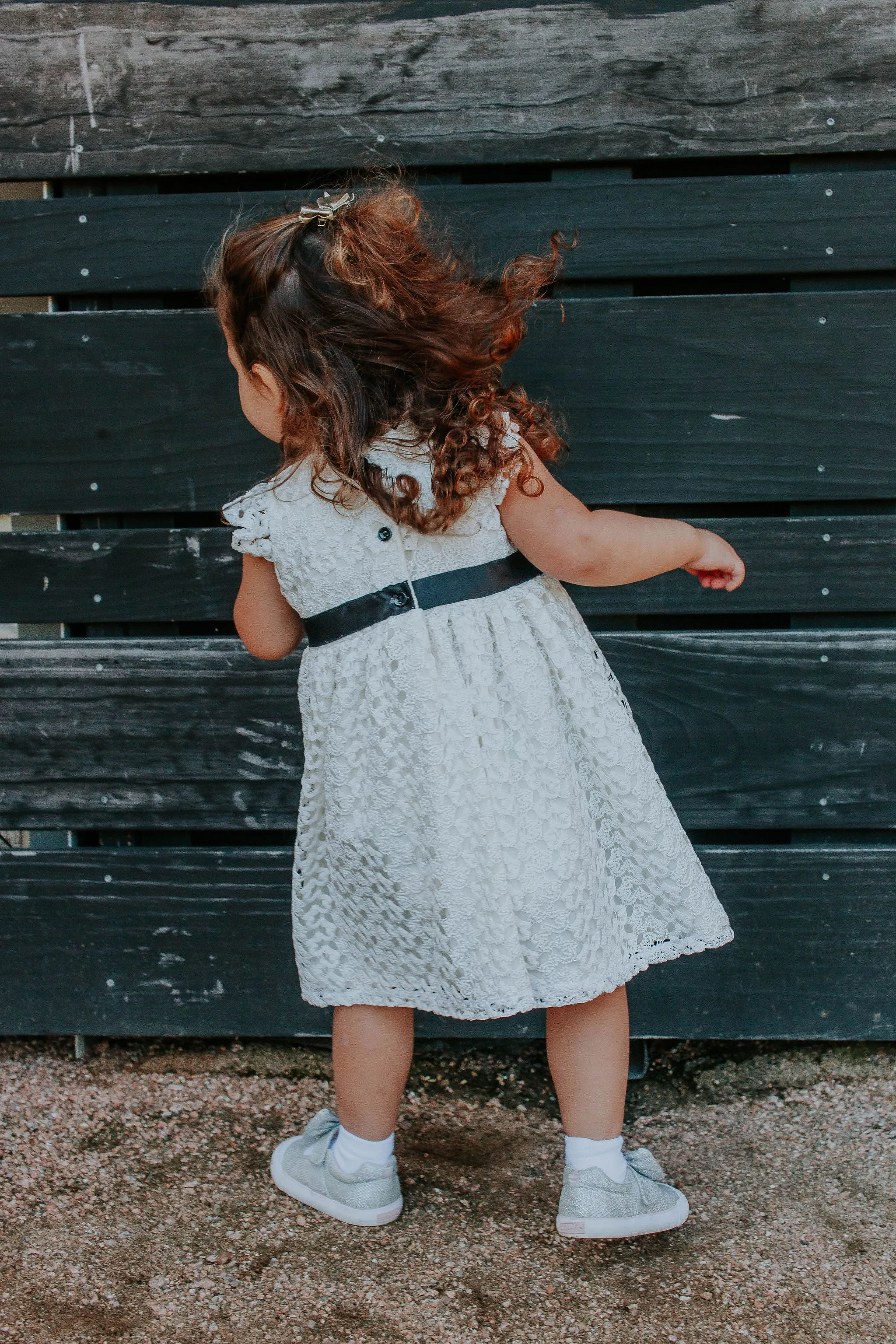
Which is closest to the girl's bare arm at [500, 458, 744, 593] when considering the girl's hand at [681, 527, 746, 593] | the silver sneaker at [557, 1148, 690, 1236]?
the girl's hand at [681, 527, 746, 593]

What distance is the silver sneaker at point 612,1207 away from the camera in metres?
1.51

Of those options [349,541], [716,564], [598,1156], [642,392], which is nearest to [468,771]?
[349,541]

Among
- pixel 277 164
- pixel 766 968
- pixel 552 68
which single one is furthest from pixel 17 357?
pixel 766 968

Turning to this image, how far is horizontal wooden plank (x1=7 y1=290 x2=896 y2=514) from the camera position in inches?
73.0

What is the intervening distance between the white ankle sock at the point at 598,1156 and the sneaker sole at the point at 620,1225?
0.17 feet

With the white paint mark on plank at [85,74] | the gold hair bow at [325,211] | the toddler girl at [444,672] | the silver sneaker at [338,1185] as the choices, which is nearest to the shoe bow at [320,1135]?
the silver sneaker at [338,1185]

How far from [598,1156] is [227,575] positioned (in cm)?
110

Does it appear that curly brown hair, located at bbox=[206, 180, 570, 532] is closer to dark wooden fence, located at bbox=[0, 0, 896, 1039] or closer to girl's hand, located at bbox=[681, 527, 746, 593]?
girl's hand, located at bbox=[681, 527, 746, 593]

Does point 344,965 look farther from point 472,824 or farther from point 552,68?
point 552,68

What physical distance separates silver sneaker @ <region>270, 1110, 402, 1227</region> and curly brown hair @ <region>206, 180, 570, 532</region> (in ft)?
3.07

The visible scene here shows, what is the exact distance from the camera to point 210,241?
1.88 metres

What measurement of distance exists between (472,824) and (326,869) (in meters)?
0.28

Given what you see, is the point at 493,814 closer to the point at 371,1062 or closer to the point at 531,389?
the point at 371,1062

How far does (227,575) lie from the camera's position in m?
1.95
